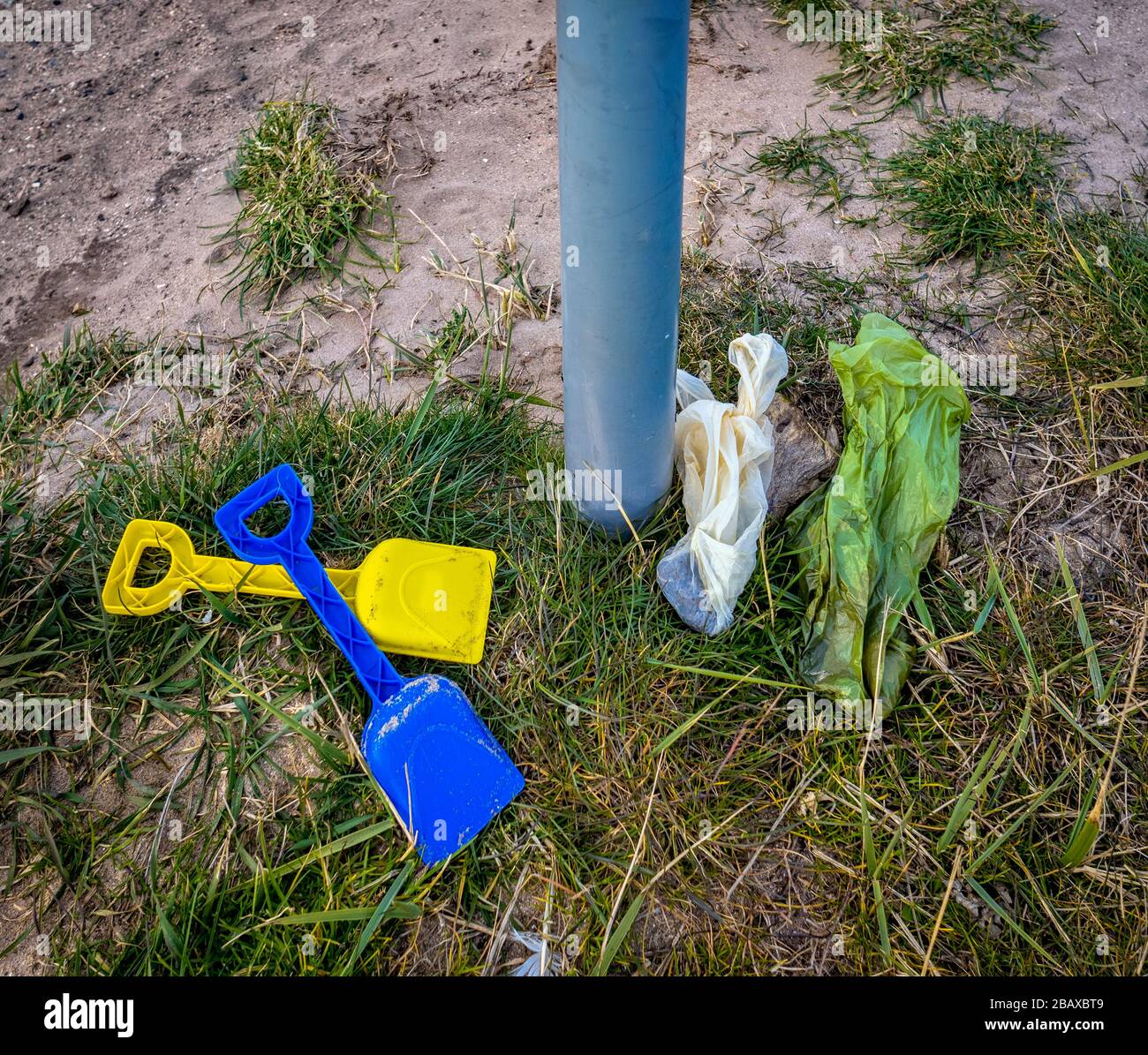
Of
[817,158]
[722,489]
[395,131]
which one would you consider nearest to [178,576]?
[722,489]

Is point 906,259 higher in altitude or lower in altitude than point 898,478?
higher

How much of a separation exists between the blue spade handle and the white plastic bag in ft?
2.32

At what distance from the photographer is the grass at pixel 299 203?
114 inches

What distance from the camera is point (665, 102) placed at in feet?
4.91

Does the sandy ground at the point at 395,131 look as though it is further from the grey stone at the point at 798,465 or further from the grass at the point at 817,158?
the grey stone at the point at 798,465

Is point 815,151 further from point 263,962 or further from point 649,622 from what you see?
point 263,962

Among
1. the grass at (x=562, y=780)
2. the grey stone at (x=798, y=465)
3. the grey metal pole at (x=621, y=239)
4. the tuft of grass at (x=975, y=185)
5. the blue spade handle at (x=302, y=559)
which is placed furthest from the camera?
the tuft of grass at (x=975, y=185)

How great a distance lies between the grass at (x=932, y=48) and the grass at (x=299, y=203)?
1.95m

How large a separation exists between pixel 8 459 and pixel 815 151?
9.53 ft

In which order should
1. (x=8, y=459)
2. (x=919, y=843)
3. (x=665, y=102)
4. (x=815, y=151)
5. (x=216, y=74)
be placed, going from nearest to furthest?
(x=665, y=102) < (x=919, y=843) < (x=8, y=459) < (x=815, y=151) < (x=216, y=74)

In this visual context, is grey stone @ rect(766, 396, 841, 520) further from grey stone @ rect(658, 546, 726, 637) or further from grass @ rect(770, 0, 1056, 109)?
grass @ rect(770, 0, 1056, 109)

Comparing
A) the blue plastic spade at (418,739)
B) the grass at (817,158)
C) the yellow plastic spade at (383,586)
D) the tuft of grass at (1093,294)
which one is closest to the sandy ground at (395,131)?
the grass at (817,158)

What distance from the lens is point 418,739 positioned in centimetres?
187

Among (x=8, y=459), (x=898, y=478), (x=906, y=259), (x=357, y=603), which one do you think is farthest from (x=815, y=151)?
(x=8, y=459)
